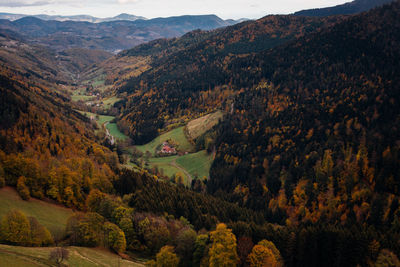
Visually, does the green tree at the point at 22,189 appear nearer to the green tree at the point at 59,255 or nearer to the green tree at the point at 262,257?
the green tree at the point at 59,255

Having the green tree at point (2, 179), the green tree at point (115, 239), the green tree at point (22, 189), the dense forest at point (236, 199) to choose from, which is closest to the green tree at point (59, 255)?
the dense forest at point (236, 199)

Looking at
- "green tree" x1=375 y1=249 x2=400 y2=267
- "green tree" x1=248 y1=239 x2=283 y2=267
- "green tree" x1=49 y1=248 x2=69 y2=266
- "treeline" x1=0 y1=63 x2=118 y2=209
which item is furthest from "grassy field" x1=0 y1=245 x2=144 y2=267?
"green tree" x1=375 y1=249 x2=400 y2=267

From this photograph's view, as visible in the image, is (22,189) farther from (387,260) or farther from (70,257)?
(387,260)

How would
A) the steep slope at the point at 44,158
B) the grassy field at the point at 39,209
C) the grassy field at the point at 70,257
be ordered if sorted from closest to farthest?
the grassy field at the point at 70,257
the grassy field at the point at 39,209
the steep slope at the point at 44,158

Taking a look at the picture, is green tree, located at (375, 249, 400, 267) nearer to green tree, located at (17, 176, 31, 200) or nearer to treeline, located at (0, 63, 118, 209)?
treeline, located at (0, 63, 118, 209)

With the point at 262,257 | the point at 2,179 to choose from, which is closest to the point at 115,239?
the point at 262,257

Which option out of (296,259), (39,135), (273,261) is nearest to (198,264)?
(273,261)
